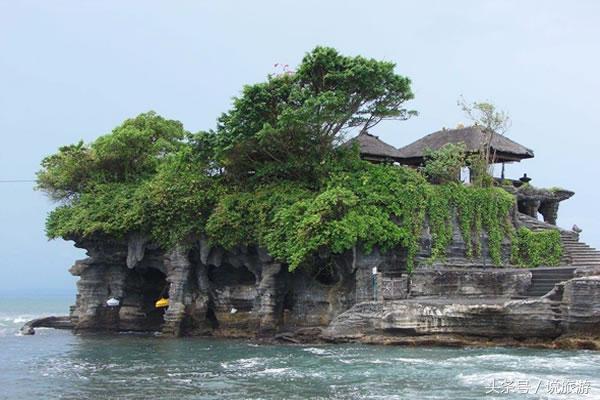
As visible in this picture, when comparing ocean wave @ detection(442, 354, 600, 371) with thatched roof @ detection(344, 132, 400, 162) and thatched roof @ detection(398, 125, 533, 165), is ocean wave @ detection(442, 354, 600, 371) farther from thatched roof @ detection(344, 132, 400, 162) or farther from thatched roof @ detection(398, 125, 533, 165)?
thatched roof @ detection(398, 125, 533, 165)

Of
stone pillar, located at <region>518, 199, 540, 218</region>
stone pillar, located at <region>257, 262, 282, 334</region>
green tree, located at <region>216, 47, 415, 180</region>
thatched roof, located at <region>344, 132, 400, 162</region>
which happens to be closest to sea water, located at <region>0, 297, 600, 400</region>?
stone pillar, located at <region>257, 262, 282, 334</region>

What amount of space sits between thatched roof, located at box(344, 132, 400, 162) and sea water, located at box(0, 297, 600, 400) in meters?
11.6

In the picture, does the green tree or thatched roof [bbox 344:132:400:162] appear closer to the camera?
the green tree

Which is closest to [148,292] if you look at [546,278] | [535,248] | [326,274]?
[326,274]

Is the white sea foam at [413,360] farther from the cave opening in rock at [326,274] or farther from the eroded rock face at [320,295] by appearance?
the cave opening in rock at [326,274]

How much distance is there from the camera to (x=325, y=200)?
28.3 metres

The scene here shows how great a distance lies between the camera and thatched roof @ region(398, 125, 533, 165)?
35844mm

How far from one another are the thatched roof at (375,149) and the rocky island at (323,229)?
10 centimetres

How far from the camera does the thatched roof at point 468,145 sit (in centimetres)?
3584

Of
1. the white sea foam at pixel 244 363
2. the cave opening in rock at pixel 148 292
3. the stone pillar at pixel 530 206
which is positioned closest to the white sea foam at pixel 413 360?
the white sea foam at pixel 244 363

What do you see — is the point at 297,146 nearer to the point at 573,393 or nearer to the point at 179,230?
the point at 179,230

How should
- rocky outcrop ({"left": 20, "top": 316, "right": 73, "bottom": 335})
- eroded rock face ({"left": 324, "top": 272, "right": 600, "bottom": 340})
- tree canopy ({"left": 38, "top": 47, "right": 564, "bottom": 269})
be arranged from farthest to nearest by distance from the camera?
rocky outcrop ({"left": 20, "top": 316, "right": 73, "bottom": 335}) → tree canopy ({"left": 38, "top": 47, "right": 564, "bottom": 269}) → eroded rock face ({"left": 324, "top": 272, "right": 600, "bottom": 340})

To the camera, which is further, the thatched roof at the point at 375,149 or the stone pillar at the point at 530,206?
the stone pillar at the point at 530,206

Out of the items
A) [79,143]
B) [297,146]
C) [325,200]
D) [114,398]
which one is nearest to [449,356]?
[325,200]
